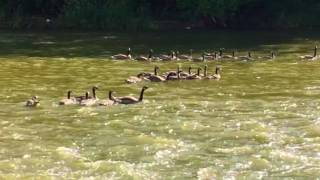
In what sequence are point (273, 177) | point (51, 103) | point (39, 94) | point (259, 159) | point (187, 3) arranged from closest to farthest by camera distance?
point (273, 177)
point (259, 159)
point (51, 103)
point (39, 94)
point (187, 3)

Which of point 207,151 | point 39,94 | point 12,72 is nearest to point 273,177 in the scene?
point 207,151

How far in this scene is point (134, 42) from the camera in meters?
55.8

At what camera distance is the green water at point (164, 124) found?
63.2 feet

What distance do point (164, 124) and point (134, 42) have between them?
31690mm

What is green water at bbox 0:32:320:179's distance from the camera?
19250 mm

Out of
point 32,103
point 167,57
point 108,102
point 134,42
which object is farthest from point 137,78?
point 134,42

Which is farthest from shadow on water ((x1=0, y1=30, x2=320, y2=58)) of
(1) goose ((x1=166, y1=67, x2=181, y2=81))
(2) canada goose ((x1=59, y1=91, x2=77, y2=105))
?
(2) canada goose ((x1=59, y1=91, x2=77, y2=105))

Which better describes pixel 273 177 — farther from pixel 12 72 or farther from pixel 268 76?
pixel 12 72

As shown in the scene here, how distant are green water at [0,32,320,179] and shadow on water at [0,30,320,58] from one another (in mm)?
5855

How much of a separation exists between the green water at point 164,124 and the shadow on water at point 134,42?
5855 millimetres

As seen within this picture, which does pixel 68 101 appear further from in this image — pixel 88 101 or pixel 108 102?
pixel 108 102

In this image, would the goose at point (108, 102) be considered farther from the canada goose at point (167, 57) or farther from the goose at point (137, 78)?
the canada goose at point (167, 57)

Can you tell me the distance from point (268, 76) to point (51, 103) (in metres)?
12.4

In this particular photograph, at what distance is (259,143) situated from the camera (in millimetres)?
21828
